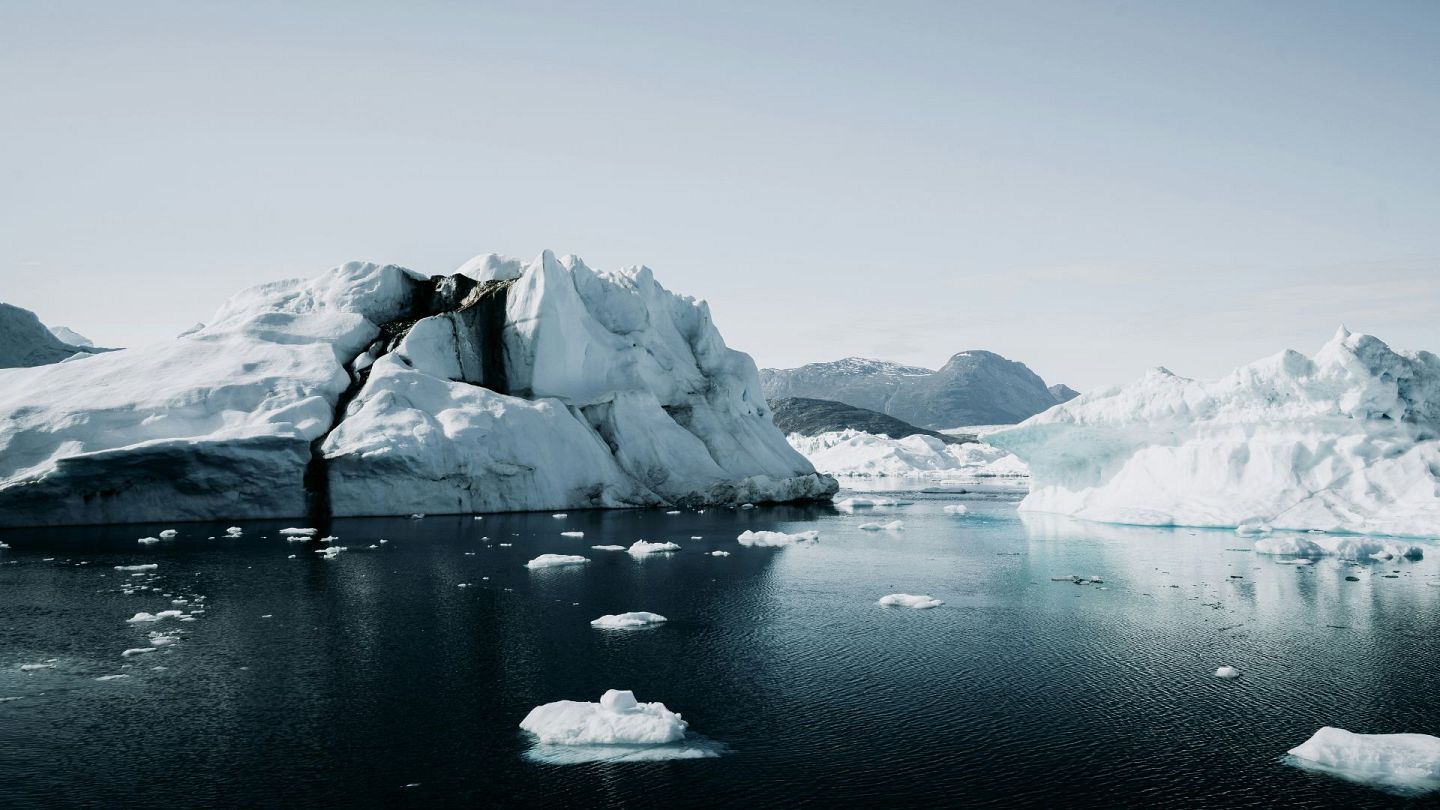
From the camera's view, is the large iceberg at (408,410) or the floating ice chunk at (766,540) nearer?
the floating ice chunk at (766,540)

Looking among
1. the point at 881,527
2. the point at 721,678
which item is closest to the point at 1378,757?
the point at 721,678

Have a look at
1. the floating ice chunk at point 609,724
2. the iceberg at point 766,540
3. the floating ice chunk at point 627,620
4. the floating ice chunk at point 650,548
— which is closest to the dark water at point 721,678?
the floating ice chunk at point 609,724

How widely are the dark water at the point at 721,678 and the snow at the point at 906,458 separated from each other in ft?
246

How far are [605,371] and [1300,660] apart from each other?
123 feet

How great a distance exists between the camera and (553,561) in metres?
24.3

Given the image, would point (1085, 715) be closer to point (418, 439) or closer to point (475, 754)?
point (475, 754)

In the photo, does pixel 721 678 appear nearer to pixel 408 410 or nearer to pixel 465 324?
pixel 408 410

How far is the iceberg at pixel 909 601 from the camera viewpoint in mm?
18922

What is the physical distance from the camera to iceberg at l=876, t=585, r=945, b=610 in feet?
62.1

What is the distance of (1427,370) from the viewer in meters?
33.0

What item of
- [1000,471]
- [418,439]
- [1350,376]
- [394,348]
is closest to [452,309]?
[394,348]

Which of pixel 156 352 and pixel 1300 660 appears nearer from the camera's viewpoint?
pixel 1300 660

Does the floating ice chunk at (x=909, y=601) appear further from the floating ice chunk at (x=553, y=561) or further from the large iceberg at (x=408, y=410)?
the large iceberg at (x=408, y=410)

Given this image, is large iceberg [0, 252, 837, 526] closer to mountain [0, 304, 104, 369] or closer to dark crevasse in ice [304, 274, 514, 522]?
dark crevasse in ice [304, 274, 514, 522]
